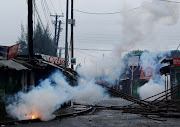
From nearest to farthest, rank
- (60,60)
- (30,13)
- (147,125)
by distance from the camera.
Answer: (147,125), (30,13), (60,60)

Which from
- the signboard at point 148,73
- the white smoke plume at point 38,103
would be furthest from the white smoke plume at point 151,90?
the white smoke plume at point 38,103

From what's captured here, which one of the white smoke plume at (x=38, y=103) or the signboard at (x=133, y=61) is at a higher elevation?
the signboard at (x=133, y=61)

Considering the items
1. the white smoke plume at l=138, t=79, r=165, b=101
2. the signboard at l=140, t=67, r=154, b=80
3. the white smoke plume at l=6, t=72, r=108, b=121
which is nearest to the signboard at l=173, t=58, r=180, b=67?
the white smoke plume at l=138, t=79, r=165, b=101

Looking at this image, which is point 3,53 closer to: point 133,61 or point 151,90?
point 151,90

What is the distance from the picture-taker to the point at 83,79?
59.9 feet

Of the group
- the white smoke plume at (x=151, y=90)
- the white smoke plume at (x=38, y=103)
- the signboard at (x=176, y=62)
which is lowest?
the white smoke plume at (x=151, y=90)

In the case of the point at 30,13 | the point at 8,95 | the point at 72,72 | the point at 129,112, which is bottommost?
the point at 129,112

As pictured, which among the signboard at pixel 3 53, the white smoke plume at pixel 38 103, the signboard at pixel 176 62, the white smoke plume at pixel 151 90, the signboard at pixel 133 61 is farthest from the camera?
the signboard at pixel 133 61

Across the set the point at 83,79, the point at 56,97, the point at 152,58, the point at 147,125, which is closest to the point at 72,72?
the point at 83,79

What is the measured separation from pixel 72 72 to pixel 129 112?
5102 millimetres

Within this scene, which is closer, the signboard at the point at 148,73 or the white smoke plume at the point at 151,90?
the white smoke plume at the point at 151,90

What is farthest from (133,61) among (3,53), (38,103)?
(38,103)

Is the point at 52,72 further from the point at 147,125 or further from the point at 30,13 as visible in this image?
the point at 147,125

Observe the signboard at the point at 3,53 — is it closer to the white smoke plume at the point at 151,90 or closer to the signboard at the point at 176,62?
the signboard at the point at 176,62
